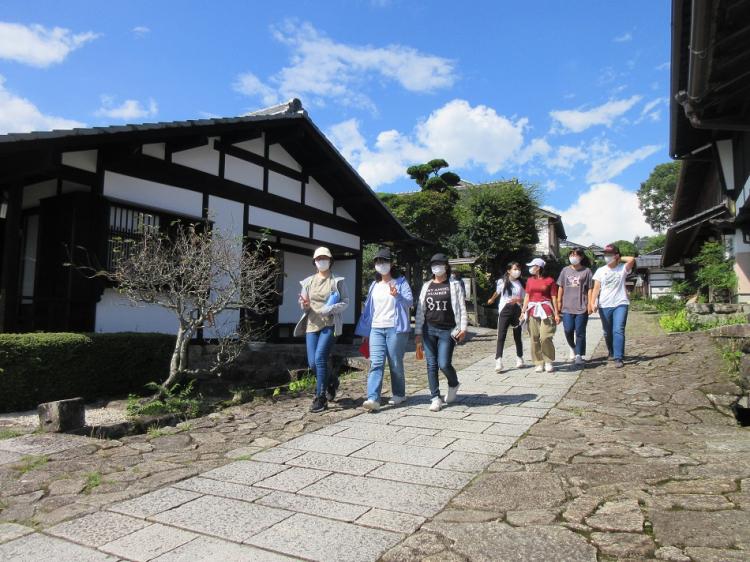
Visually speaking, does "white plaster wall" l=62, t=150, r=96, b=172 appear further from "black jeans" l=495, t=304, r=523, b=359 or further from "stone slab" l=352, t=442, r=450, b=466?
"black jeans" l=495, t=304, r=523, b=359

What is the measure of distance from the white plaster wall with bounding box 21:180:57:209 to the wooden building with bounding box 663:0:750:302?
855cm

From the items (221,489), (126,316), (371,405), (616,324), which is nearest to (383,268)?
(371,405)

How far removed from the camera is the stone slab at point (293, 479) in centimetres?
343

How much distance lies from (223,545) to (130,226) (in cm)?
648

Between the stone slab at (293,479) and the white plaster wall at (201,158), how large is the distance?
6.61m

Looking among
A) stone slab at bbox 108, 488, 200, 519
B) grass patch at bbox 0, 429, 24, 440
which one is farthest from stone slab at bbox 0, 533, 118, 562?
grass patch at bbox 0, 429, 24, 440

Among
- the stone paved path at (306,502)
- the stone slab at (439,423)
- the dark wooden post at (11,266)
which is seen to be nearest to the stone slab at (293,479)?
the stone paved path at (306,502)

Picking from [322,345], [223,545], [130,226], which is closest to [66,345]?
[130,226]

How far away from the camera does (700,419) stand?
5000 mm

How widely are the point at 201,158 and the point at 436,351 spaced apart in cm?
594

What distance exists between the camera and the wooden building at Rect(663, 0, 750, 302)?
5887 mm

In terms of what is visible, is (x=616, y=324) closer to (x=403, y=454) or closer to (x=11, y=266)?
(x=403, y=454)

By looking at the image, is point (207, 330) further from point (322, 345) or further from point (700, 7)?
point (700, 7)

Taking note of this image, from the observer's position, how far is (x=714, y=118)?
9070 millimetres
